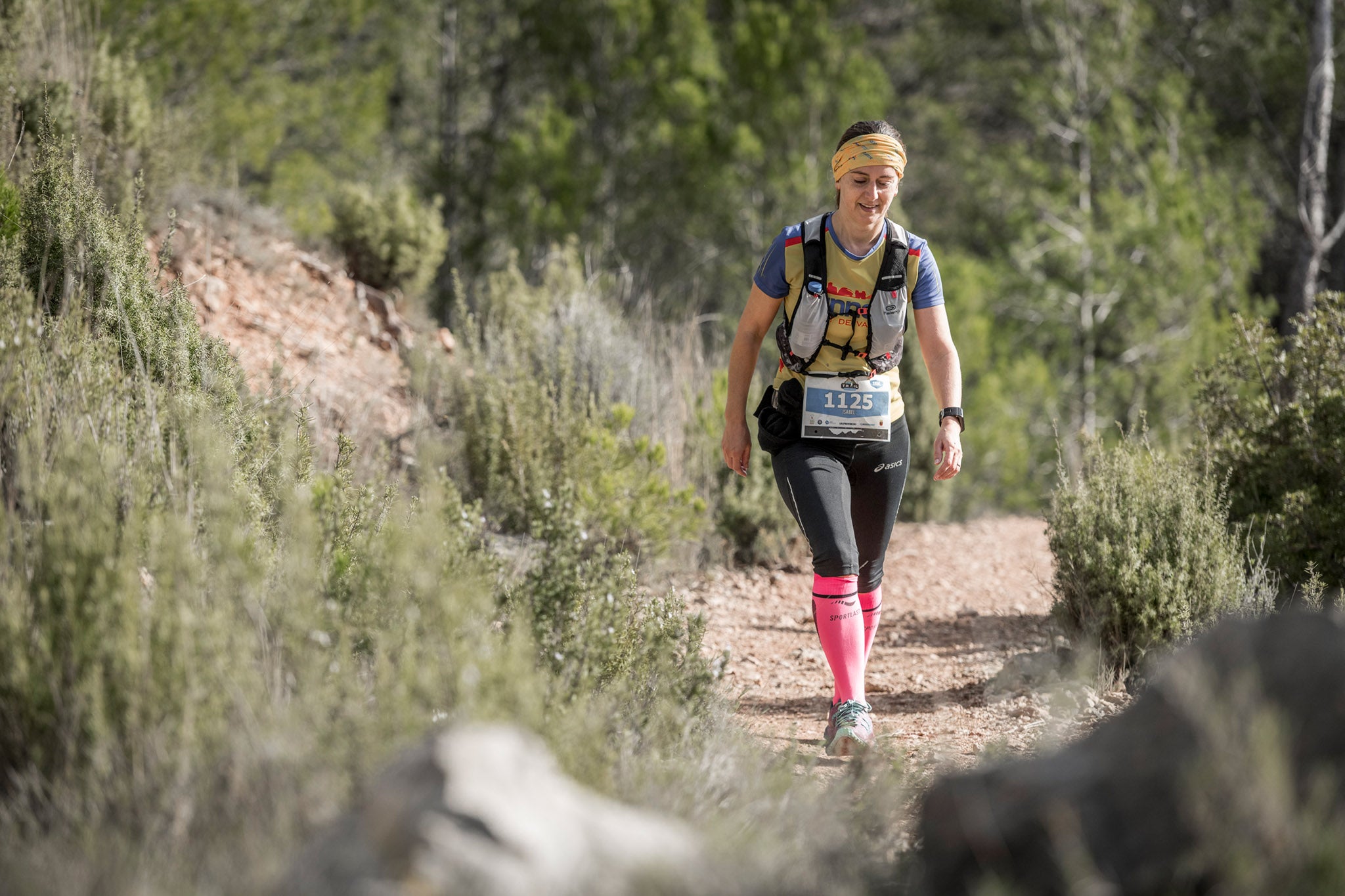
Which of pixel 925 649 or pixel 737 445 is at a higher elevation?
pixel 737 445

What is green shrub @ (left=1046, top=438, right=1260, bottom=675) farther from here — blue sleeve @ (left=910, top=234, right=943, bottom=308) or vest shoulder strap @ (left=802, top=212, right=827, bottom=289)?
vest shoulder strap @ (left=802, top=212, right=827, bottom=289)

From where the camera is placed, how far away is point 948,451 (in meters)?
3.11

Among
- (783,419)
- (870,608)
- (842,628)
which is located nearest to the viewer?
(842,628)

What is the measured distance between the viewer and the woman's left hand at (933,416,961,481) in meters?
3.11

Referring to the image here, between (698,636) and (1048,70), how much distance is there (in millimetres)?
11184

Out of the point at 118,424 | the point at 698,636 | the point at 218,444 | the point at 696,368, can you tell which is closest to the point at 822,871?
the point at 698,636

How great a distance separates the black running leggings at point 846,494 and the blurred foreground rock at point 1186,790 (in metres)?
1.32

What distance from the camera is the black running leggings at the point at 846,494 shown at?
10.1 ft

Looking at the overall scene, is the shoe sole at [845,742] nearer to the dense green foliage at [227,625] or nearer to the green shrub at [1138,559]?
the dense green foliage at [227,625]

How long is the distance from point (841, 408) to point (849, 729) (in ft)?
3.05

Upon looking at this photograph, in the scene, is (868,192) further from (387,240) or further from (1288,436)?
(387,240)

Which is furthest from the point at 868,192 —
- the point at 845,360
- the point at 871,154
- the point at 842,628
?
the point at 842,628

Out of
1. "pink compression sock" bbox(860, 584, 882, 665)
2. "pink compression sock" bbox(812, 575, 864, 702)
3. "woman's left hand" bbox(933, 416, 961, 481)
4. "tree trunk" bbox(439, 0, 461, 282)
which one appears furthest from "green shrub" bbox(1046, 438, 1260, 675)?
"tree trunk" bbox(439, 0, 461, 282)

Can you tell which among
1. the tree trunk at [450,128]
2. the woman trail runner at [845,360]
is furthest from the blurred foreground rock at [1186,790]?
the tree trunk at [450,128]
